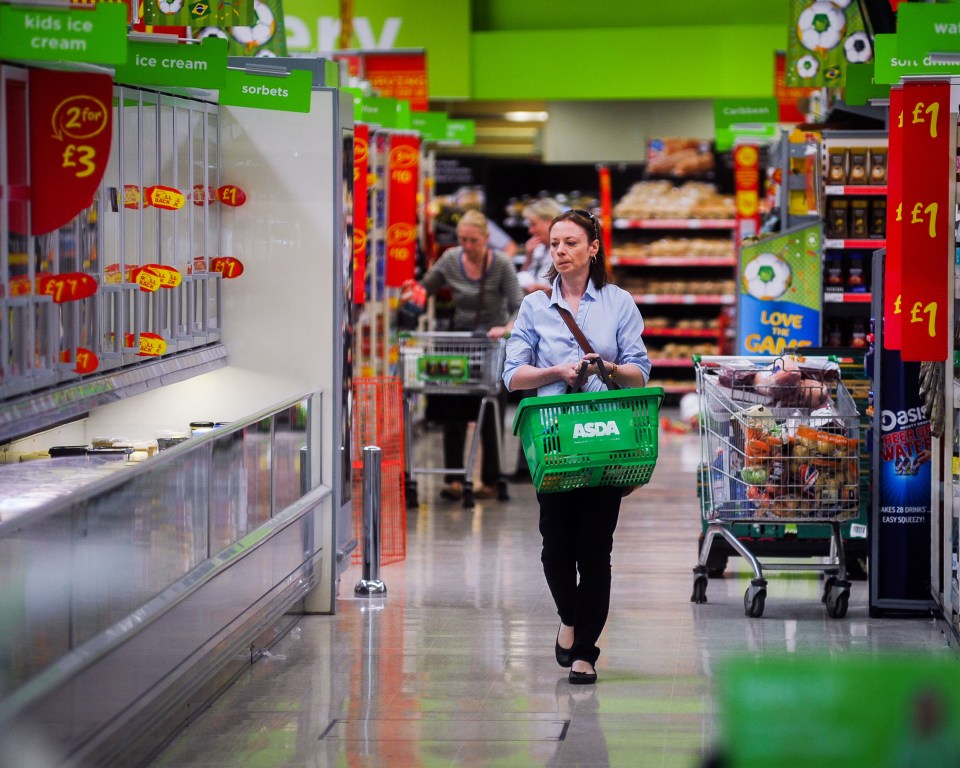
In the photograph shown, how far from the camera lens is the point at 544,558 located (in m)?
5.15

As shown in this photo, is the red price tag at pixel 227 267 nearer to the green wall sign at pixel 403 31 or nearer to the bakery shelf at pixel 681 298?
the bakery shelf at pixel 681 298

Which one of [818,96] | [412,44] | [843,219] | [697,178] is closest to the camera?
[843,219]

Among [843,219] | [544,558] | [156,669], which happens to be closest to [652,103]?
[843,219]

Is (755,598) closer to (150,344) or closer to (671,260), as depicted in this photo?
(150,344)

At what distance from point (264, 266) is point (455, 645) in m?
1.77

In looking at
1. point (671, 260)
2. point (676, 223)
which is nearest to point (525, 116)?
point (676, 223)

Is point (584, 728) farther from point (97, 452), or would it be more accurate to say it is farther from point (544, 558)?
point (97, 452)

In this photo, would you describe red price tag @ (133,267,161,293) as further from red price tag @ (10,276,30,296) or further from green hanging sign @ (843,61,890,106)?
green hanging sign @ (843,61,890,106)

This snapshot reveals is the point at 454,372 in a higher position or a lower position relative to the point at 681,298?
lower

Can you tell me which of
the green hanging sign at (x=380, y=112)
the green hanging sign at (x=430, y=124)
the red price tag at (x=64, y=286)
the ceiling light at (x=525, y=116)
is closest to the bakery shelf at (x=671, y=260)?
the green hanging sign at (x=430, y=124)

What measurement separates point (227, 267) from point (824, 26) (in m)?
5.14

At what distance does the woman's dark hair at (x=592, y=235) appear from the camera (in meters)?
5.11

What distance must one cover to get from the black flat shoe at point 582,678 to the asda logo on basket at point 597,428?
3.09ft

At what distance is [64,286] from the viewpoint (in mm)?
4062
